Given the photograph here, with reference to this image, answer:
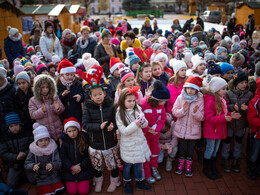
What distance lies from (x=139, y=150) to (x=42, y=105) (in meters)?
1.80

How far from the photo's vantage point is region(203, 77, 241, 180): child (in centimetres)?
349

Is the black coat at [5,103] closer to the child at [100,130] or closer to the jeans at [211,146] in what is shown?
the child at [100,130]

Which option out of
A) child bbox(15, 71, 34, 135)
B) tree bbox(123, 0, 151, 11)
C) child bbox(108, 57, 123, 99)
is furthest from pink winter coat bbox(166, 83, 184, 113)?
tree bbox(123, 0, 151, 11)

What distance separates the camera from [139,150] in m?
3.28

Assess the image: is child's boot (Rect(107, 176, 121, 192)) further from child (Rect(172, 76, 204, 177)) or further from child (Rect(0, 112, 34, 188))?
child (Rect(0, 112, 34, 188))

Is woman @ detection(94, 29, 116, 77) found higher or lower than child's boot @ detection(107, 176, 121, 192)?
higher

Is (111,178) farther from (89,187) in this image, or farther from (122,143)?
(122,143)

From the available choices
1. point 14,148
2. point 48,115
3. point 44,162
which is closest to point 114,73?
point 48,115

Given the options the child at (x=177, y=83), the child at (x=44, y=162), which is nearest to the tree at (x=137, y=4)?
the child at (x=177, y=83)

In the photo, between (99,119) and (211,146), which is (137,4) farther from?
(99,119)

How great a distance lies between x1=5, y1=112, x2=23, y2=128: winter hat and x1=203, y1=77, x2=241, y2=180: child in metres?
3.06

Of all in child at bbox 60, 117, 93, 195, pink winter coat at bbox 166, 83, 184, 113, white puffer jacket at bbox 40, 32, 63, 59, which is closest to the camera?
child at bbox 60, 117, 93, 195

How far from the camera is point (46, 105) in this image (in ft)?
12.5

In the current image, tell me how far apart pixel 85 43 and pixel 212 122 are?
461 cm
